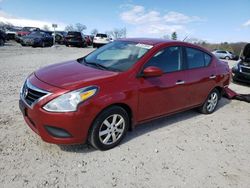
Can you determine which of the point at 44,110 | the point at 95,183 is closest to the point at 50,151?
→ the point at 44,110

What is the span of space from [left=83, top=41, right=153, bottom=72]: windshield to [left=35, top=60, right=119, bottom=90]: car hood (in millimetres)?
263

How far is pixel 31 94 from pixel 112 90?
1.11 m

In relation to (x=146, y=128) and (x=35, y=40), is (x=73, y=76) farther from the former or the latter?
(x=35, y=40)

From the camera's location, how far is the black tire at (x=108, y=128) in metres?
3.43

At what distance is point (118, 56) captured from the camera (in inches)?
168

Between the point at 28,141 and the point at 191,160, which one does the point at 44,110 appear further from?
the point at 191,160

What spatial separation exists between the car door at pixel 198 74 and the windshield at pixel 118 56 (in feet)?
3.48

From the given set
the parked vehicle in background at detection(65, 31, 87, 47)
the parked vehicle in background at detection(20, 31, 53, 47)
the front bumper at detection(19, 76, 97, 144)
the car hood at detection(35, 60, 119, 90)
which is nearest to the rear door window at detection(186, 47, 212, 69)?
the car hood at detection(35, 60, 119, 90)

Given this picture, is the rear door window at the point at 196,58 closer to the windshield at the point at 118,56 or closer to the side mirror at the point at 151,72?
the windshield at the point at 118,56

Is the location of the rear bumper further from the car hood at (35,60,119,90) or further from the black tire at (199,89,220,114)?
the car hood at (35,60,119,90)

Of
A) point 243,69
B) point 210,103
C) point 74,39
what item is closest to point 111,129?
point 210,103

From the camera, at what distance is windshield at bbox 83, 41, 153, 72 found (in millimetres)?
3975

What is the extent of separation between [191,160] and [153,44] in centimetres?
201

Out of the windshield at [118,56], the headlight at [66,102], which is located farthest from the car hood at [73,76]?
the windshield at [118,56]
